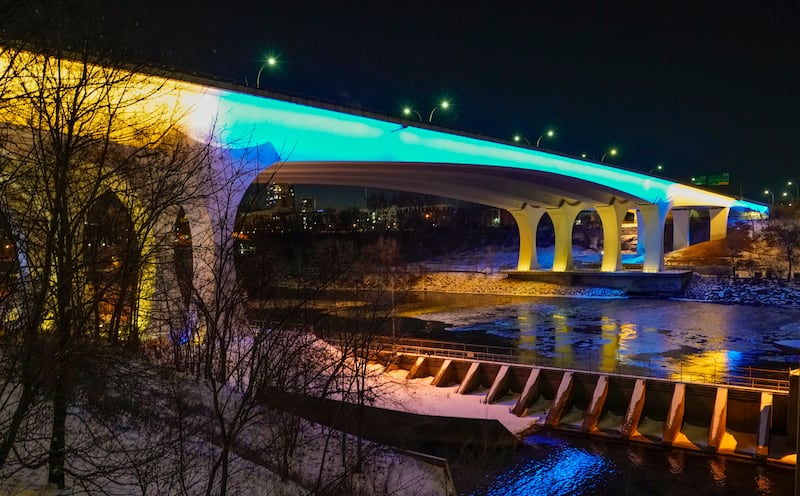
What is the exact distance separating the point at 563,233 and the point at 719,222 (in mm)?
39428

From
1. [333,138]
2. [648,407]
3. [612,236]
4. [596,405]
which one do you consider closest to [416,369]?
[596,405]

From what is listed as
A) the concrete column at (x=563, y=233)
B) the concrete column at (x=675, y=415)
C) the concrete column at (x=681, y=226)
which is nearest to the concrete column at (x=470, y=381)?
the concrete column at (x=675, y=415)

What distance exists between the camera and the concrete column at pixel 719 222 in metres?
82.1

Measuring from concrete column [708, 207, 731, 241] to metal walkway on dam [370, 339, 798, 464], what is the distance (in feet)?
225

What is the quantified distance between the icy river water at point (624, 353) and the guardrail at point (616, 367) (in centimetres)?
13

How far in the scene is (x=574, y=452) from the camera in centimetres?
1692

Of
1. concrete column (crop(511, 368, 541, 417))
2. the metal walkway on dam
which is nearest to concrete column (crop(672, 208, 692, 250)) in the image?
the metal walkway on dam

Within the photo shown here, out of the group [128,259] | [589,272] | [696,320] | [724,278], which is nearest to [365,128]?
[128,259]

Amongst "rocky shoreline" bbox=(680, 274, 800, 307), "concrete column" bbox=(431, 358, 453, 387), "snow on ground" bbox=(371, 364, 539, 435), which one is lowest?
"snow on ground" bbox=(371, 364, 539, 435)

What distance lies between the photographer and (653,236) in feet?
183

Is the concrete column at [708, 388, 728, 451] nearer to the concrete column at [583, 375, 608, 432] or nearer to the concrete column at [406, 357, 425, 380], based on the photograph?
the concrete column at [583, 375, 608, 432]

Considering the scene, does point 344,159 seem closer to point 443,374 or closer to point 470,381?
point 443,374

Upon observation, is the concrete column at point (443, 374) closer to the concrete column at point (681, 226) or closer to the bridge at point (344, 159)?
the bridge at point (344, 159)

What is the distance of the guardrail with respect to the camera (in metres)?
20.6
